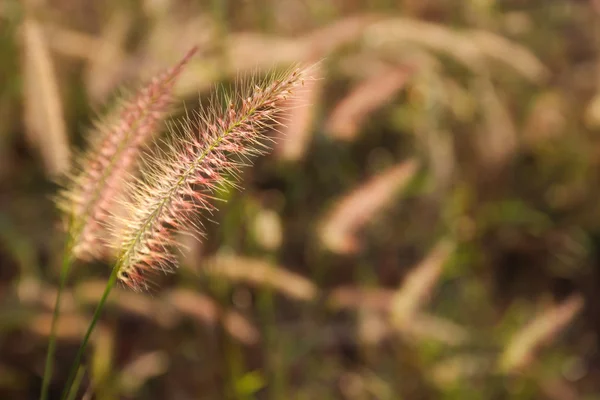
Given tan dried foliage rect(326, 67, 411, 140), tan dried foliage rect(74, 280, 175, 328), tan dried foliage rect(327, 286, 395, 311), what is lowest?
tan dried foliage rect(74, 280, 175, 328)

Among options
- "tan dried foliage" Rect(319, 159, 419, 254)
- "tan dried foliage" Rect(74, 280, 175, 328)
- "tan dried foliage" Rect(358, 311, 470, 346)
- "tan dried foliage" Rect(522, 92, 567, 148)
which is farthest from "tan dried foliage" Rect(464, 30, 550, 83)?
"tan dried foliage" Rect(74, 280, 175, 328)

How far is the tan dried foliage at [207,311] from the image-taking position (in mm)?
1439

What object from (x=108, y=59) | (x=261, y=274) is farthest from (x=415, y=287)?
(x=108, y=59)

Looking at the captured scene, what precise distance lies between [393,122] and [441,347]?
72cm

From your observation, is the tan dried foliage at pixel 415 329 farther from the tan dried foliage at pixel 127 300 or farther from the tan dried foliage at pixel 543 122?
the tan dried foliage at pixel 543 122

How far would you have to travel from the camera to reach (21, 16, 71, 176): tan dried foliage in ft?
5.35

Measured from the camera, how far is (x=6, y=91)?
2133mm

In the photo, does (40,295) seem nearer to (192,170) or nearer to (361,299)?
(361,299)

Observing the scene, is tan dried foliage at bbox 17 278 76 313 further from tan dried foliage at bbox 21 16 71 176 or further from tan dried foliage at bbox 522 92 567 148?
tan dried foliage at bbox 522 92 567 148

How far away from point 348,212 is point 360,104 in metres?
0.28

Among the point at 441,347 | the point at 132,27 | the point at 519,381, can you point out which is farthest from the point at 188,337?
the point at 132,27

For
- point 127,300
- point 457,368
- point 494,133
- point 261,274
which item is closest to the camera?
point 261,274

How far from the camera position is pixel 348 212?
1537 mm

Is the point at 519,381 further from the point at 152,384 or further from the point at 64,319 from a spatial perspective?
the point at 64,319
